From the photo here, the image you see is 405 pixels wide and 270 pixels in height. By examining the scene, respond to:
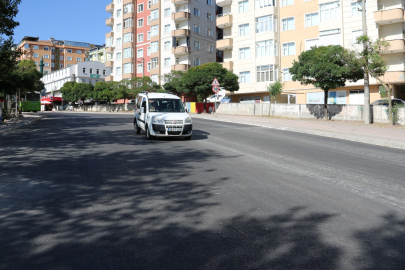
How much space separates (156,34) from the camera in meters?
62.9

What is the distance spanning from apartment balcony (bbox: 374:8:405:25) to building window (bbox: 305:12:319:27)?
23.5 ft

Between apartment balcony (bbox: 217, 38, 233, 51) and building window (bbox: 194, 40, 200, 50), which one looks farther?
building window (bbox: 194, 40, 200, 50)

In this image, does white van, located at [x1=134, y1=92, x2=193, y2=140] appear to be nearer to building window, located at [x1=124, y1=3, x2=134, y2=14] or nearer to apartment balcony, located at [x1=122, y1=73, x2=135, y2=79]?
apartment balcony, located at [x1=122, y1=73, x2=135, y2=79]

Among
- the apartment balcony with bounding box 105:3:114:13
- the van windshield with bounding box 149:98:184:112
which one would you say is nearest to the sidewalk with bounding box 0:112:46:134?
the van windshield with bounding box 149:98:184:112

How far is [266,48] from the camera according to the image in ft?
144

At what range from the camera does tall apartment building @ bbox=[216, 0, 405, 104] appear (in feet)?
113

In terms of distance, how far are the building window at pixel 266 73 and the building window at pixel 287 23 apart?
4880 mm

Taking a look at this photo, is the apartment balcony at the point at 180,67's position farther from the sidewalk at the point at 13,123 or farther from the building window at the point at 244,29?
the sidewalk at the point at 13,123

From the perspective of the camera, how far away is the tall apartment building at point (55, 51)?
117 m

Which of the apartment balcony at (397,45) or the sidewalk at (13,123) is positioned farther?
the apartment balcony at (397,45)

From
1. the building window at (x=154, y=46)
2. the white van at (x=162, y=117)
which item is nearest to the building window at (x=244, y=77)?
the building window at (x=154, y=46)

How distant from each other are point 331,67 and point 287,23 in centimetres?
2085

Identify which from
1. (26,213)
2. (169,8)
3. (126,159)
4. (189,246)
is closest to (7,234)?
(26,213)

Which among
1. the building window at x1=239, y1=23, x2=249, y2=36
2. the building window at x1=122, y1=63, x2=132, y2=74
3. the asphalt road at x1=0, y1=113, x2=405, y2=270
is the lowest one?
the asphalt road at x1=0, y1=113, x2=405, y2=270
